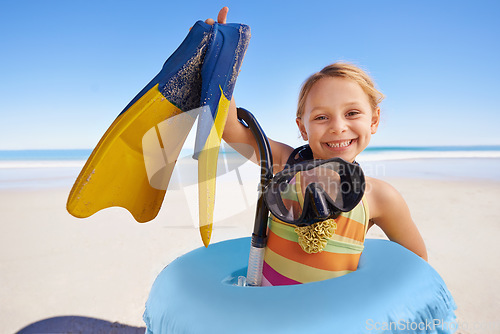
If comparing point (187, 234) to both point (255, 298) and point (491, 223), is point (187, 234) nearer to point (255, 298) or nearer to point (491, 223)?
point (255, 298)

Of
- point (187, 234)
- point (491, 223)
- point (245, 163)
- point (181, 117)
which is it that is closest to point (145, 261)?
point (187, 234)

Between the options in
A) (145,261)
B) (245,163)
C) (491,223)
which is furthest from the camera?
(491,223)

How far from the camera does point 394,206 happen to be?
3.65 feet

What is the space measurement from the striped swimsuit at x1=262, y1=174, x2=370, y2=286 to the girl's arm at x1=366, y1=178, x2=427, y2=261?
0.12 metres

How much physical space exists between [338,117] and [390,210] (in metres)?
0.39

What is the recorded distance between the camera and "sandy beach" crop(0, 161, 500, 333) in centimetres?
186

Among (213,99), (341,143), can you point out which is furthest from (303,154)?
(213,99)

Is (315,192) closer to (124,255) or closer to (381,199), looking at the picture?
(381,199)

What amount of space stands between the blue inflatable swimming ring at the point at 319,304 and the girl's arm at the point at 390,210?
14cm

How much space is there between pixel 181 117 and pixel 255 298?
0.56 m

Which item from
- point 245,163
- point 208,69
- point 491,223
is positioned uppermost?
point 208,69

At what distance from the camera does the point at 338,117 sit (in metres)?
1.02

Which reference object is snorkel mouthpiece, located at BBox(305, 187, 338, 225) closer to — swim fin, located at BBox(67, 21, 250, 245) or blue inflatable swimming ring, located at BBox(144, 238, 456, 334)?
blue inflatable swimming ring, located at BBox(144, 238, 456, 334)

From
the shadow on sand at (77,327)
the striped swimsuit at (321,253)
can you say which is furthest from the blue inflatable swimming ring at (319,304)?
the shadow on sand at (77,327)
